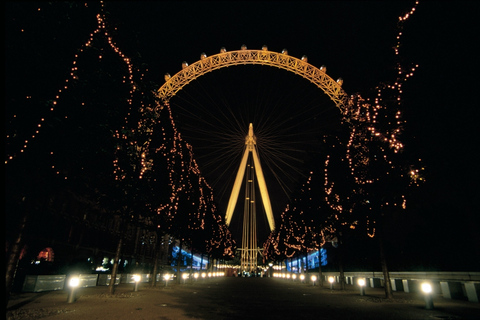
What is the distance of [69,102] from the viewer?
9.94m

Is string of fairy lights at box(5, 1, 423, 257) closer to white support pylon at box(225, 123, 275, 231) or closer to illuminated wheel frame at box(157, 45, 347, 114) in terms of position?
illuminated wheel frame at box(157, 45, 347, 114)

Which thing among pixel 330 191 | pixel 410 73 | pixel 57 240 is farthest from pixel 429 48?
pixel 57 240

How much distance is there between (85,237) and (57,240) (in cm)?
607

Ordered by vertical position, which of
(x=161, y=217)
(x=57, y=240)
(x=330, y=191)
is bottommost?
(x=57, y=240)

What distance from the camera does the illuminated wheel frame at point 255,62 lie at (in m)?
36.6

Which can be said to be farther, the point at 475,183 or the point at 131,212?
the point at 131,212

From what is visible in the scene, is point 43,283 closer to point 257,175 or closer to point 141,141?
point 141,141

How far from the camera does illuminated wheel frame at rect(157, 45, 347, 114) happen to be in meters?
36.6

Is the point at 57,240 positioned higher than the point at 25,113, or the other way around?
the point at 25,113

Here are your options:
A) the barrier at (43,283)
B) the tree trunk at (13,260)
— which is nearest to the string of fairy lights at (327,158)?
the tree trunk at (13,260)

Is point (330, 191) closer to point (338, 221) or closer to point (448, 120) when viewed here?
point (338, 221)

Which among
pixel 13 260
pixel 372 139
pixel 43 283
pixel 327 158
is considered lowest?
pixel 43 283

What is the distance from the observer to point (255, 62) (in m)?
36.8

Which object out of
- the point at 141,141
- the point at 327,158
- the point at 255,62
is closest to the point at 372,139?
the point at 327,158
